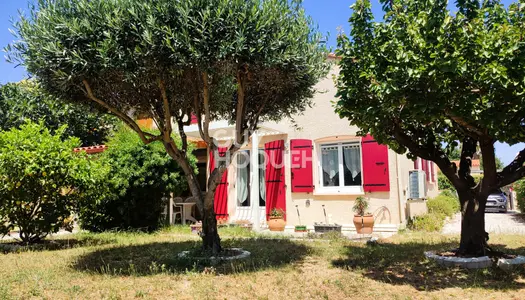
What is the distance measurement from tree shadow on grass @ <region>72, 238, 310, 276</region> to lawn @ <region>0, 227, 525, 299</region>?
19mm

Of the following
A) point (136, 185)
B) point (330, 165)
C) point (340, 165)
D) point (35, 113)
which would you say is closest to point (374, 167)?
point (340, 165)

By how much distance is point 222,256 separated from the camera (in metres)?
7.67

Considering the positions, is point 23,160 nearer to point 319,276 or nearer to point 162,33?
point 162,33

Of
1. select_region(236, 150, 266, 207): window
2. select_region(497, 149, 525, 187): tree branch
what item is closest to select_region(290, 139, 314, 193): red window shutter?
select_region(236, 150, 266, 207): window

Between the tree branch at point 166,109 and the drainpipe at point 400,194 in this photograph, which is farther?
the drainpipe at point 400,194

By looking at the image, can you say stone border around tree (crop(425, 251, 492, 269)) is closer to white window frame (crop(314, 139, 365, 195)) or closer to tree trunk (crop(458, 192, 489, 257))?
tree trunk (crop(458, 192, 489, 257))

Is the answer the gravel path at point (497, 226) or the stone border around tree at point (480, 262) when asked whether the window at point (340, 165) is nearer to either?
the gravel path at point (497, 226)

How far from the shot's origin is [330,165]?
41.6 ft

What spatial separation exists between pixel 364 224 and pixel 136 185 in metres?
6.90

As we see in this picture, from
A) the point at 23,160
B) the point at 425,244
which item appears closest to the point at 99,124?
the point at 23,160

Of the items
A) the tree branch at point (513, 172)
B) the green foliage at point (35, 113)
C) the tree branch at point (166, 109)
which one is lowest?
the tree branch at point (513, 172)

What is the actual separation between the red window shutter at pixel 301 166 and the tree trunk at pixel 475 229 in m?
5.90

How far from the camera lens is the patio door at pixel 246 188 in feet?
45.4

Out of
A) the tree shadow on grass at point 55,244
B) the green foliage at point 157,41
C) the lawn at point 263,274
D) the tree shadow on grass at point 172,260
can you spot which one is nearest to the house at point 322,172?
the lawn at point 263,274
